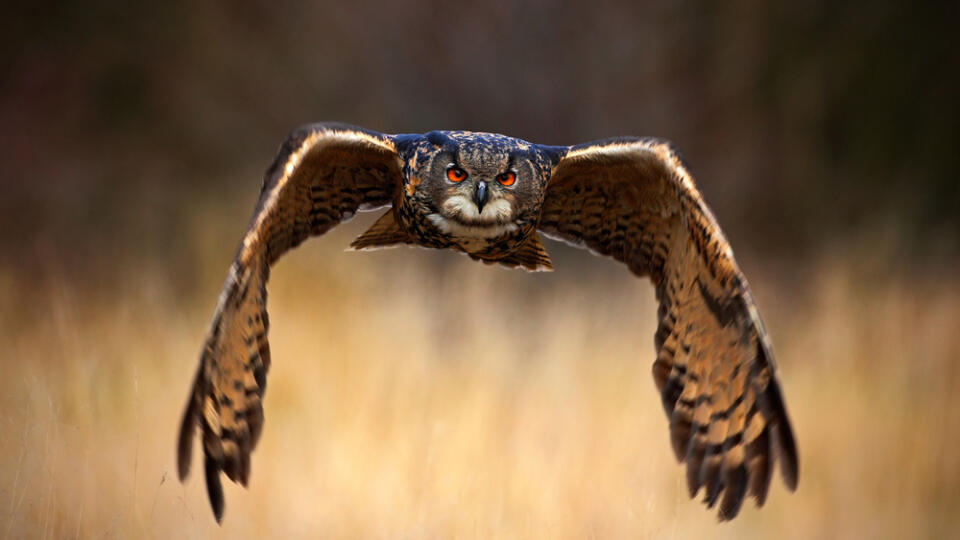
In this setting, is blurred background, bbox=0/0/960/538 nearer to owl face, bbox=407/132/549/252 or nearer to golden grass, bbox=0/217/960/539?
golden grass, bbox=0/217/960/539

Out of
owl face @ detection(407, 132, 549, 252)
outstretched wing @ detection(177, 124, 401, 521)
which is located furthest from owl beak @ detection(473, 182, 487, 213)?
outstretched wing @ detection(177, 124, 401, 521)

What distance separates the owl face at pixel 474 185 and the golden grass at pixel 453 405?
3.25 ft

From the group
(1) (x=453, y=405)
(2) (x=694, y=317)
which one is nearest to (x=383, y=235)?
(1) (x=453, y=405)

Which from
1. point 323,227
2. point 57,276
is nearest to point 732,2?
point 323,227

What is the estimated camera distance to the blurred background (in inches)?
119

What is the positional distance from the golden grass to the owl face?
0.99 m

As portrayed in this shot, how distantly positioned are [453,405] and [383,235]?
85cm

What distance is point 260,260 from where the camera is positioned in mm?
2504

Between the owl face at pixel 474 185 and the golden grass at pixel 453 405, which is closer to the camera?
the owl face at pixel 474 185

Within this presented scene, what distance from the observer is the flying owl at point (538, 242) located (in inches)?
95.7

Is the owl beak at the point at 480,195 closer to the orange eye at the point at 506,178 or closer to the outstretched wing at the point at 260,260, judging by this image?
the orange eye at the point at 506,178

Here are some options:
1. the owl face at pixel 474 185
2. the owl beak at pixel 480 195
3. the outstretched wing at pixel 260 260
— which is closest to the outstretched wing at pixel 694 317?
the owl face at pixel 474 185

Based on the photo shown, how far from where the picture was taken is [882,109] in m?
4.88

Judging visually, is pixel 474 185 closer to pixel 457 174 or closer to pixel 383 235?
pixel 457 174
